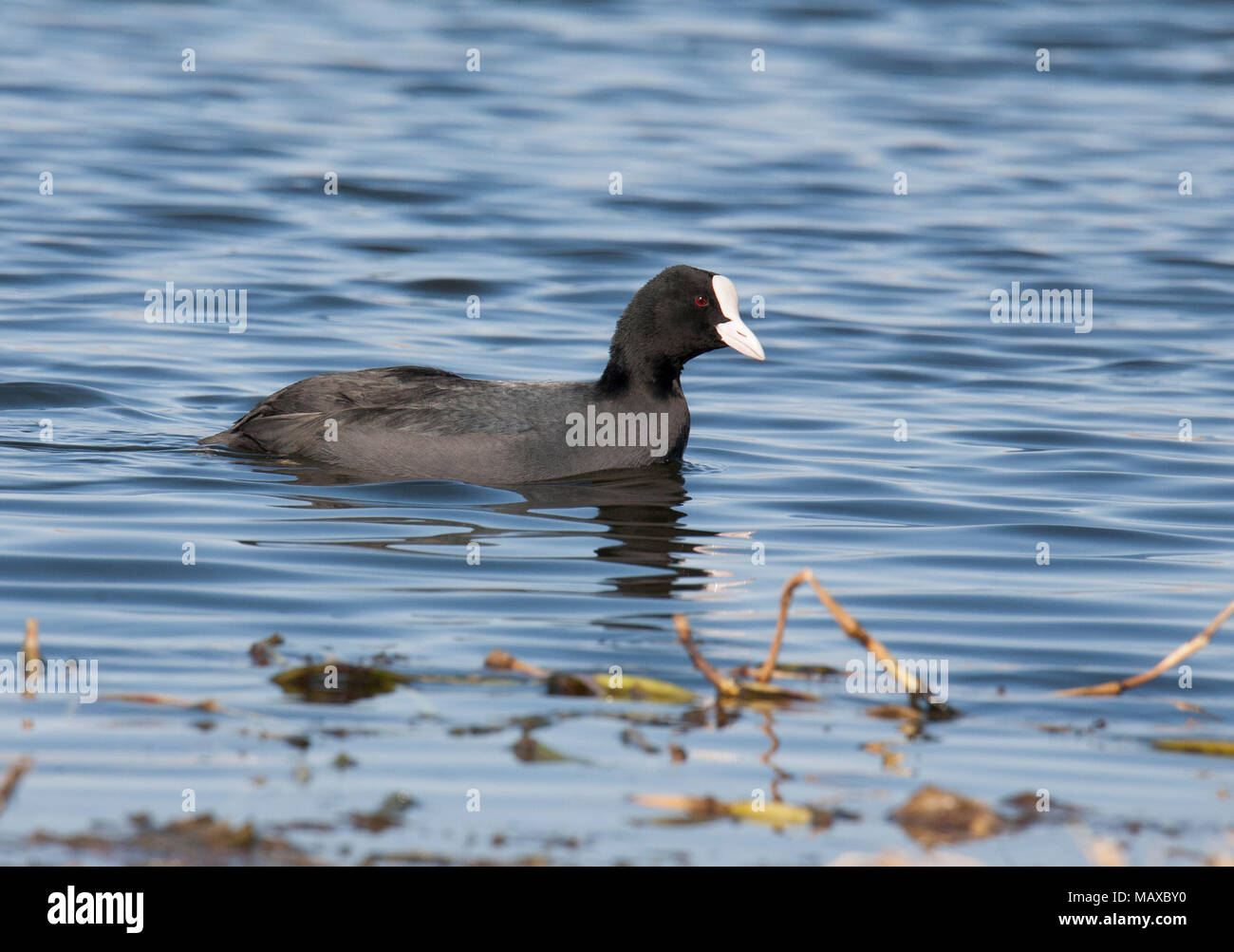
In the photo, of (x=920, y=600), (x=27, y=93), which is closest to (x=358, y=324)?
(x=920, y=600)

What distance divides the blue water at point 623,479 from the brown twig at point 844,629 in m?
0.17

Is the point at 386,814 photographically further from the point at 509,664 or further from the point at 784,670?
the point at 784,670

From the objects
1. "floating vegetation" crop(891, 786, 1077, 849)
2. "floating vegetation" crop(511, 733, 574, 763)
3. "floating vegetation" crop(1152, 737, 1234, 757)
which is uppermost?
"floating vegetation" crop(511, 733, 574, 763)

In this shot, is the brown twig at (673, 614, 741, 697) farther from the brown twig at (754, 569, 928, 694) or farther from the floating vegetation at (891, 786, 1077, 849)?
the floating vegetation at (891, 786, 1077, 849)

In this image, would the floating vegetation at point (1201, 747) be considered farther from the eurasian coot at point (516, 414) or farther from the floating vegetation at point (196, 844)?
the eurasian coot at point (516, 414)

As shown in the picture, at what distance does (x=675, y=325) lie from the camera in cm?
856

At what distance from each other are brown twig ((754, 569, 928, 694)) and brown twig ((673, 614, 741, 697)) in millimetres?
83

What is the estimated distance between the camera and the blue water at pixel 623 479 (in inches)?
181

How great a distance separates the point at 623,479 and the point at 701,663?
3.68 m

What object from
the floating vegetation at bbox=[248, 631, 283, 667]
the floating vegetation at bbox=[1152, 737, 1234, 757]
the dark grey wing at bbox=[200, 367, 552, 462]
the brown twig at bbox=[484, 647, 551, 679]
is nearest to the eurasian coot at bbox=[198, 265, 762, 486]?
the dark grey wing at bbox=[200, 367, 552, 462]

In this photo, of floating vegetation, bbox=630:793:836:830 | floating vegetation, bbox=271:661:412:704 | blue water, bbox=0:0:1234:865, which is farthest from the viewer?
floating vegetation, bbox=271:661:412:704

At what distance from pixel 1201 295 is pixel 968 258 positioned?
202cm

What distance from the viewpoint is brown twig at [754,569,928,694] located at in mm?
4469

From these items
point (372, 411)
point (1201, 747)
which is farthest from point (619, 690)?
point (372, 411)
